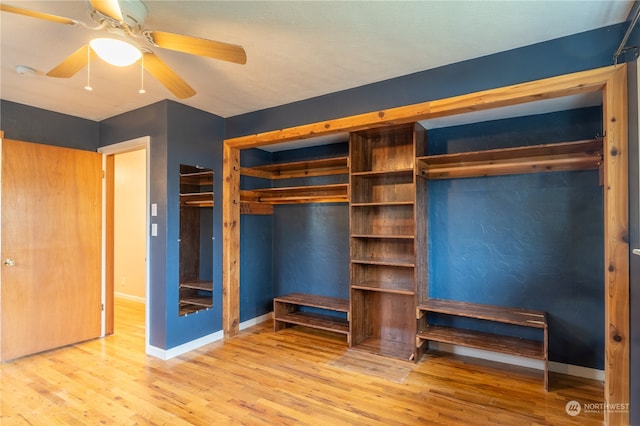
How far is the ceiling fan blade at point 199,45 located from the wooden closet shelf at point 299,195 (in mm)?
2177

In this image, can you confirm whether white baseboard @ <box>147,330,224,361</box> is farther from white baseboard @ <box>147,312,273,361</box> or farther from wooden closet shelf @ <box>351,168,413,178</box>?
wooden closet shelf @ <box>351,168,413,178</box>

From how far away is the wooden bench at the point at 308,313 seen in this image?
3721 mm

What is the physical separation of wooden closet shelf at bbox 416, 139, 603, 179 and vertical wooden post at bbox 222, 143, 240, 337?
206 centimetres

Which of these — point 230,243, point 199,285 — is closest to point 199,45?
point 230,243

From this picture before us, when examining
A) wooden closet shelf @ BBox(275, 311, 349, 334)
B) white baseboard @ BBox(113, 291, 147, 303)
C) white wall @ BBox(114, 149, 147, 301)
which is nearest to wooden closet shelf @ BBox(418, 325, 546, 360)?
wooden closet shelf @ BBox(275, 311, 349, 334)

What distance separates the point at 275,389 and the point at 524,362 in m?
2.27

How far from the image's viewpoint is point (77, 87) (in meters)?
2.97

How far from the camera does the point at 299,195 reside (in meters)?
4.32

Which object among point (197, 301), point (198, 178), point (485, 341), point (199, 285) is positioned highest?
point (198, 178)

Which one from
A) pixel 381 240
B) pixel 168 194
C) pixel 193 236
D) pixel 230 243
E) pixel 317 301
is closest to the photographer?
pixel 168 194

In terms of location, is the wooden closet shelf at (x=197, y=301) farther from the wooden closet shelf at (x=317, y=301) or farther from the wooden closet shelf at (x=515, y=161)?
the wooden closet shelf at (x=515, y=161)

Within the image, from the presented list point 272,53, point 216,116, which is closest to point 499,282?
point 272,53

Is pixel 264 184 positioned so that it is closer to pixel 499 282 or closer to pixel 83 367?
pixel 83 367

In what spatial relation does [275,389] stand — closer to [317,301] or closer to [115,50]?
[317,301]
